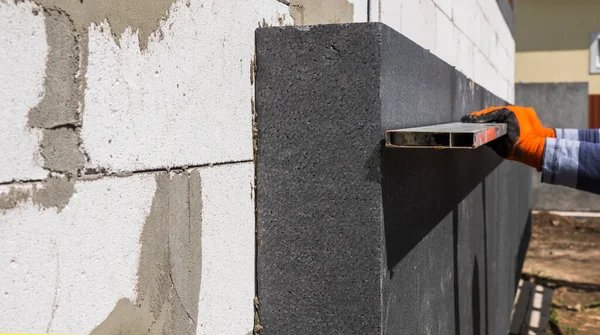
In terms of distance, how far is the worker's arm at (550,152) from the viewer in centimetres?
262

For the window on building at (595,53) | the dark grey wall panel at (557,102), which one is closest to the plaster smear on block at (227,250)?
the dark grey wall panel at (557,102)

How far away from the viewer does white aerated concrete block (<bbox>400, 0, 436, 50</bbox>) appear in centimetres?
314

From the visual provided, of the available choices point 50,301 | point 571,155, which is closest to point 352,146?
point 50,301

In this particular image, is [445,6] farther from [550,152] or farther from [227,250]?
[227,250]

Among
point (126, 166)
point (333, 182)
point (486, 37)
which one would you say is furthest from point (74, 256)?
point (486, 37)

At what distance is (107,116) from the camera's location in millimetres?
1247

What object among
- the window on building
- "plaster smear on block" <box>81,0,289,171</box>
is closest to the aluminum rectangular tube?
"plaster smear on block" <box>81,0,289,171</box>

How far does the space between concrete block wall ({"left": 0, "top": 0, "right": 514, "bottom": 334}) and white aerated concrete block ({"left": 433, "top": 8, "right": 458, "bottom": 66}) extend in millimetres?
2015

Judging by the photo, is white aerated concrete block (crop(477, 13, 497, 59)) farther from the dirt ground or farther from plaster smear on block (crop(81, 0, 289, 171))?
plaster smear on block (crop(81, 0, 289, 171))

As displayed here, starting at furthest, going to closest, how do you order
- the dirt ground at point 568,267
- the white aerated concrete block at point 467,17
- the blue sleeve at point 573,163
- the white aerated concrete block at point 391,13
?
1. the dirt ground at point 568,267
2. the white aerated concrete block at point 467,17
3. the white aerated concrete block at point 391,13
4. the blue sleeve at point 573,163

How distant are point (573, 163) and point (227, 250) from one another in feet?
4.90

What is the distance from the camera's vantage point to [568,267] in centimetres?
947

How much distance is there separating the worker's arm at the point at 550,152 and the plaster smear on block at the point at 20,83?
6.32ft

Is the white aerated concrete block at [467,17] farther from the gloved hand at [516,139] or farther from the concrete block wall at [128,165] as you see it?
the concrete block wall at [128,165]
